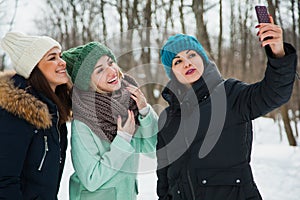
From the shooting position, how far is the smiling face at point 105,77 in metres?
2.52

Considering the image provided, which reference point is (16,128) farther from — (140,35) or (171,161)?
(140,35)

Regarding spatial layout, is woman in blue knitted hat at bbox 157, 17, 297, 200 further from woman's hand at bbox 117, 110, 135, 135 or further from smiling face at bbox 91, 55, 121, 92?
smiling face at bbox 91, 55, 121, 92

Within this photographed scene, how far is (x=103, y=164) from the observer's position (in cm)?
236

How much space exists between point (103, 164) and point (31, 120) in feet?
1.75

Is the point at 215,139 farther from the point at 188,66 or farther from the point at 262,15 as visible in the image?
the point at 262,15

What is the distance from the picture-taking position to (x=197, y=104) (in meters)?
2.46

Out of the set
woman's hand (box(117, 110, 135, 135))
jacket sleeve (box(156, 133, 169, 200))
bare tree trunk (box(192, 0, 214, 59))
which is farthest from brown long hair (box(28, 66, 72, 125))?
bare tree trunk (box(192, 0, 214, 59))

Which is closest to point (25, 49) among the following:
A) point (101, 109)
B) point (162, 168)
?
point (101, 109)

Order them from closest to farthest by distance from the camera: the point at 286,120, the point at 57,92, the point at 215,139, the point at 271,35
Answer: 1. the point at 271,35
2. the point at 215,139
3. the point at 57,92
4. the point at 286,120

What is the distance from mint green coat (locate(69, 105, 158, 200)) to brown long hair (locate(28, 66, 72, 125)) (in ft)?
0.35

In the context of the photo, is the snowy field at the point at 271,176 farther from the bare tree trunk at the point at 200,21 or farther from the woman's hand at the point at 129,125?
the bare tree trunk at the point at 200,21

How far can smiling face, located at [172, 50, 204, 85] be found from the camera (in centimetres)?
247

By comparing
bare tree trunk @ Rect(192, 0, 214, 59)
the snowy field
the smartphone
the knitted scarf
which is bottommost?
the snowy field

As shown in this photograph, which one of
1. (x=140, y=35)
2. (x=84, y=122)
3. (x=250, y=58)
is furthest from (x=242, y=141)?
(x=250, y=58)
